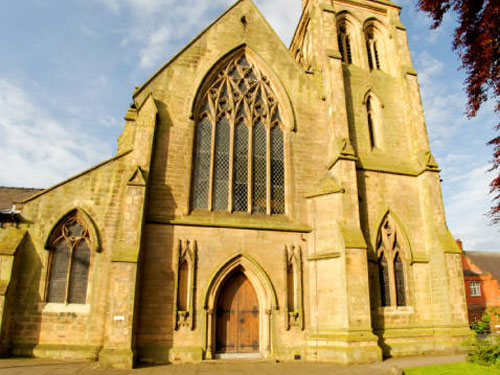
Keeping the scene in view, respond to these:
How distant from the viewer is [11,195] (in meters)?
17.4

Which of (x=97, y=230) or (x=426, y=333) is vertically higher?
(x=97, y=230)

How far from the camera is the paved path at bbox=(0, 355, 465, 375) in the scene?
382 inches

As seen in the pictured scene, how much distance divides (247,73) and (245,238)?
7.31 m

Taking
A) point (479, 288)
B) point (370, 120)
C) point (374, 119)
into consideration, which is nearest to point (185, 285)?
point (370, 120)

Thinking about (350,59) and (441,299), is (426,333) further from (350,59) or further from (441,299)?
(350,59)

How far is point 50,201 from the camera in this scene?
41.9 ft

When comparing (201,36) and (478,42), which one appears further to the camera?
(201,36)

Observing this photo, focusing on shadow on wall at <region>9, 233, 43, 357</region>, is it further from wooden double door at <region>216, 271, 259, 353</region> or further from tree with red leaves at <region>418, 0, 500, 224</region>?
tree with red leaves at <region>418, 0, 500, 224</region>

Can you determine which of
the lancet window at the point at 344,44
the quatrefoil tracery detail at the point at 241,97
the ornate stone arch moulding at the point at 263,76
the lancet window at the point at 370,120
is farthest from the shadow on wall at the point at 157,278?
the lancet window at the point at 344,44

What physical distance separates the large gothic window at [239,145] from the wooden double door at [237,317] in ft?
9.07

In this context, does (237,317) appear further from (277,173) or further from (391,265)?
(391,265)

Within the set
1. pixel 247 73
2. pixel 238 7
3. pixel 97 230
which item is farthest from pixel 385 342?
pixel 238 7

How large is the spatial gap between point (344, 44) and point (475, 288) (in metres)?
31.8

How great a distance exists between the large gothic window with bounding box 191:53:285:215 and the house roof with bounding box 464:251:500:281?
118 ft
